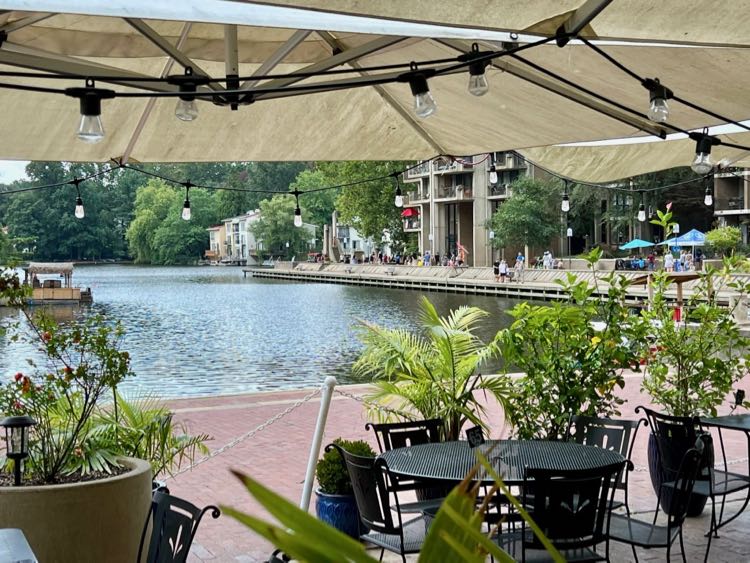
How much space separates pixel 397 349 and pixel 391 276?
5732cm

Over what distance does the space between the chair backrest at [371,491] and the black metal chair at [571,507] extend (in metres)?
0.64

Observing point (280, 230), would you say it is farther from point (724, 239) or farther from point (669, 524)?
point (669, 524)

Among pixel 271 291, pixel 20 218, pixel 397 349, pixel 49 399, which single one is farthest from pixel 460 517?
pixel 20 218

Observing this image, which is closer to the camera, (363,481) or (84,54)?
(363,481)

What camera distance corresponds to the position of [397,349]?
764 cm

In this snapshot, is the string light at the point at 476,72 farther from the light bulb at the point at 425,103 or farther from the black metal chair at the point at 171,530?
the black metal chair at the point at 171,530

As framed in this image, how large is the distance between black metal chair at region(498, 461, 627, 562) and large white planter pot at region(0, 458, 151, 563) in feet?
6.31

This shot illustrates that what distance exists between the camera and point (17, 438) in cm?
468

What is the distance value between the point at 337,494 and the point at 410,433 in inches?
26.4

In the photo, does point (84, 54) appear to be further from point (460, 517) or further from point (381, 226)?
point (381, 226)

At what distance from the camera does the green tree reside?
4021 inches

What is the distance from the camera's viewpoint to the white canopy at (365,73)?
4.20 m

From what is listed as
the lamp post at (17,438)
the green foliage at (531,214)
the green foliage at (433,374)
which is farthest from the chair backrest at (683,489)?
the green foliage at (531,214)

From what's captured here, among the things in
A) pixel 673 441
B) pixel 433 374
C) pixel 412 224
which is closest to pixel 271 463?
pixel 433 374
